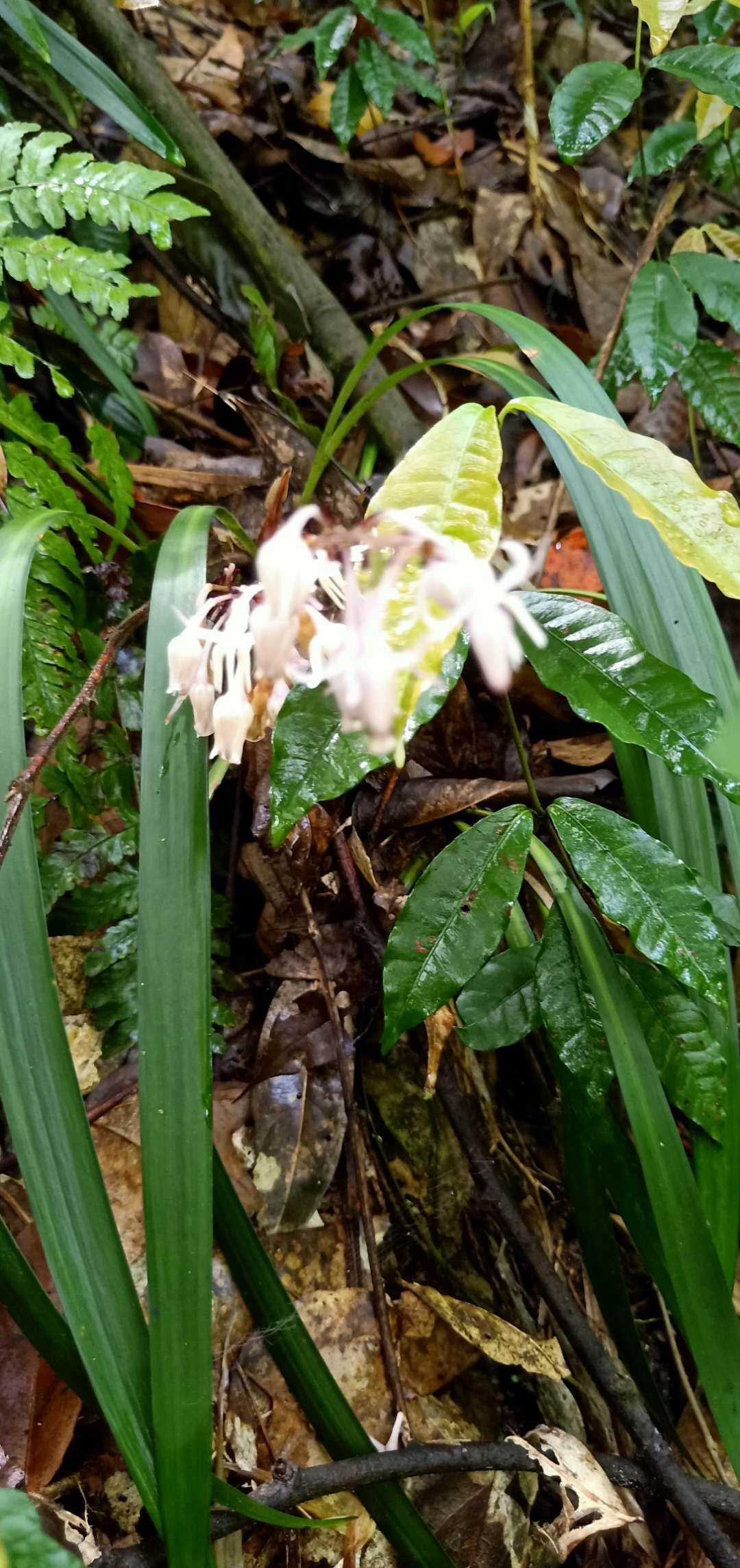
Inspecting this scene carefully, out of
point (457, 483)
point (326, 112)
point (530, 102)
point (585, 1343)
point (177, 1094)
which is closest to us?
point (457, 483)

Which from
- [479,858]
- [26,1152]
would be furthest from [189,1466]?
[479,858]

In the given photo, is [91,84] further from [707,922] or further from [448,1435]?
[448,1435]

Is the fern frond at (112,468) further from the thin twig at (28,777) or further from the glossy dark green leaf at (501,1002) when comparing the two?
the glossy dark green leaf at (501,1002)

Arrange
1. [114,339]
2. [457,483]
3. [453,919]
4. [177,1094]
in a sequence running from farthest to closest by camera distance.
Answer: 1. [114,339]
2. [453,919]
3. [177,1094]
4. [457,483]

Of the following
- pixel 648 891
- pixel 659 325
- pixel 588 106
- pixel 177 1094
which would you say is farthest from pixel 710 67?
pixel 177 1094

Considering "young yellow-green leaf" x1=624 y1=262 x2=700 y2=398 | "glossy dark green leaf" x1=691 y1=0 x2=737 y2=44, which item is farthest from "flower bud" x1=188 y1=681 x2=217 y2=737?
"glossy dark green leaf" x1=691 y1=0 x2=737 y2=44

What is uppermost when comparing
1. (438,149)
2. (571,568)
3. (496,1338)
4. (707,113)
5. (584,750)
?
(438,149)

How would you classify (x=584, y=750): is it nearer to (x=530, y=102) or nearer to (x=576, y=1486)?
(x=576, y=1486)
